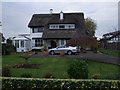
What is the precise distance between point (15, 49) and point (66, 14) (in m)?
12.9

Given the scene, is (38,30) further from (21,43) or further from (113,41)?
(113,41)

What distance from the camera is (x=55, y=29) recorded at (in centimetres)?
3706

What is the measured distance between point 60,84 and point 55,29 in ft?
94.1

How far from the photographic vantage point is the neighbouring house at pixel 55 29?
35156mm

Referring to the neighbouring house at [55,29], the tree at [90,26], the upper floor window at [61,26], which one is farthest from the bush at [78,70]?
the tree at [90,26]

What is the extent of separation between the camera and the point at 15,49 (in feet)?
114

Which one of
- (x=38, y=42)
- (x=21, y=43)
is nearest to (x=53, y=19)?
(x=38, y=42)

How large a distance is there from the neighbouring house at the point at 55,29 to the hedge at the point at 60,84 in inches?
988

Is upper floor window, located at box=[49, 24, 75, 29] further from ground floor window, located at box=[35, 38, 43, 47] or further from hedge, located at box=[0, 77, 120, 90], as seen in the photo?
hedge, located at box=[0, 77, 120, 90]

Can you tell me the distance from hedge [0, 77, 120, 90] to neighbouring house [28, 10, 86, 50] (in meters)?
25.1

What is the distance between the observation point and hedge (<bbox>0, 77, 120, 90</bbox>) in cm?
870

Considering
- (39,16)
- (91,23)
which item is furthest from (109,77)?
(91,23)

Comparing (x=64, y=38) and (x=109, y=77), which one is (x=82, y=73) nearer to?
(x=109, y=77)

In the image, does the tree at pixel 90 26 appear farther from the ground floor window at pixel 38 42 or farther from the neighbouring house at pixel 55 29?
the ground floor window at pixel 38 42
